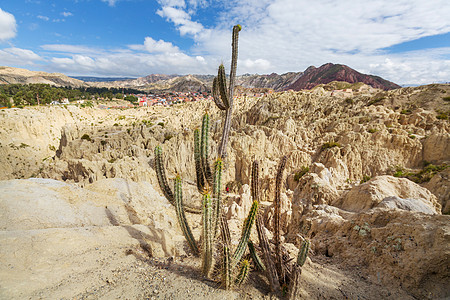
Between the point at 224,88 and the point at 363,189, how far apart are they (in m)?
8.91

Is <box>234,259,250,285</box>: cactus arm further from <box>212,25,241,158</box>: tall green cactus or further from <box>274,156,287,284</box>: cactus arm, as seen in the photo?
<box>212,25,241,158</box>: tall green cactus

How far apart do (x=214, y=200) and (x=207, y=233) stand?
697 mm

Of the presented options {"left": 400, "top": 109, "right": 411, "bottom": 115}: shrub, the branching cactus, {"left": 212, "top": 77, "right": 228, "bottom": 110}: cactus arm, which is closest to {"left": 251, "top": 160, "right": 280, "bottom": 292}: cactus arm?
the branching cactus

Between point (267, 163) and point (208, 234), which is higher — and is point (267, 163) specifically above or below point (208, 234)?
below

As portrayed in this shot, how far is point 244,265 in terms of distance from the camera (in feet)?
13.8

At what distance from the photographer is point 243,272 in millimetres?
4246

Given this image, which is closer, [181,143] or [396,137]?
[396,137]

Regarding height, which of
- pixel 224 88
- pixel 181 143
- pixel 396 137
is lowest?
pixel 181 143

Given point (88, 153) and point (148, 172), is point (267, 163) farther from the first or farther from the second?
point (88, 153)

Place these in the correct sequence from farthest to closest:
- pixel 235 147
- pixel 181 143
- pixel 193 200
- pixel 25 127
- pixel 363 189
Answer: pixel 25 127 < pixel 235 147 < pixel 181 143 < pixel 193 200 < pixel 363 189

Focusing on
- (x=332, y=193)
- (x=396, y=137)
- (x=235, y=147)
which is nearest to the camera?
(x=332, y=193)

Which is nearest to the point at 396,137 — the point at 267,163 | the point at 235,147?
the point at 267,163

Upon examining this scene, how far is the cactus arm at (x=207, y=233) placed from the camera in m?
4.04

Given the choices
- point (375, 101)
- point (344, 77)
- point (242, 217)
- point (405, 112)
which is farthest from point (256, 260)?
point (344, 77)
